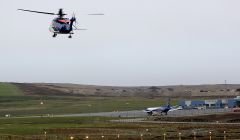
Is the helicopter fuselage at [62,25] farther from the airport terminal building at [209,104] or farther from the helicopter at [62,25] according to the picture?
the airport terminal building at [209,104]

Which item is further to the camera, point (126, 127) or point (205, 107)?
point (205, 107)

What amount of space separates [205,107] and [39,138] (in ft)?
333

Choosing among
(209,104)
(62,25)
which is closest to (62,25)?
(62,25)

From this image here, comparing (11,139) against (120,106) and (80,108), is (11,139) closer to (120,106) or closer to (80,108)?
(80,108)

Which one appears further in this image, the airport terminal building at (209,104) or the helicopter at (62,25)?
the airport terminal building at (209,104)

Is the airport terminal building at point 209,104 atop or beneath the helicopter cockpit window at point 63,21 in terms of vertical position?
beneath

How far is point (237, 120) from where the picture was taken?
349 feet

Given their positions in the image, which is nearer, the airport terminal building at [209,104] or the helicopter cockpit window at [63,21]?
the helicopter cockpit window at [63,21]

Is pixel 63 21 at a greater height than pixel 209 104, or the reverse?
pixel 63 21

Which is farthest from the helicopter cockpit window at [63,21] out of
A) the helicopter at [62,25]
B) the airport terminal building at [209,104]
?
the airport terminal building at [209,104]

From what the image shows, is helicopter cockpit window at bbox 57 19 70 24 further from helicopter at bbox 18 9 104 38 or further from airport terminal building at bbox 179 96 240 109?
airport terminal building at bbox 179 96 240 109

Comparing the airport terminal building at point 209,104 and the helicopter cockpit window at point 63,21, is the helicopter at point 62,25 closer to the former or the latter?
the helicopter cockpit window at point 63,21

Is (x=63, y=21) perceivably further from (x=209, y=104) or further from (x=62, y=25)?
(x=209, y=104)

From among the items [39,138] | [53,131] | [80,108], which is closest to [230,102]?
[80,108]
